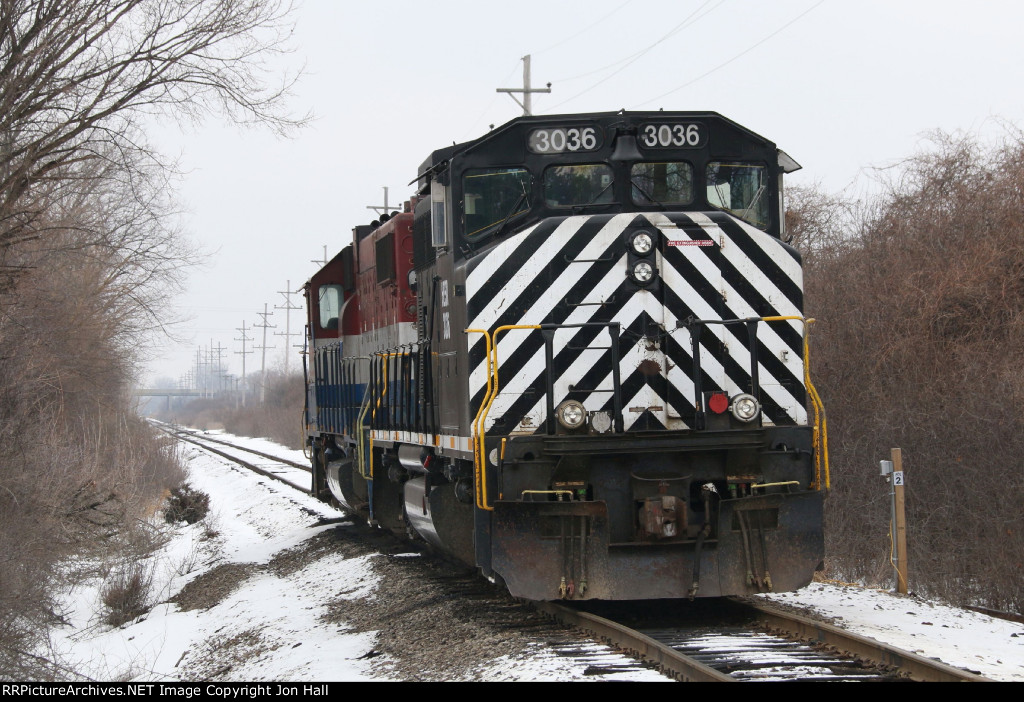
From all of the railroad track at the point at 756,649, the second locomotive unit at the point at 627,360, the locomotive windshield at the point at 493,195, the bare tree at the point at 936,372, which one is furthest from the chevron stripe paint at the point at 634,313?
the bare tree at the point at 936,372

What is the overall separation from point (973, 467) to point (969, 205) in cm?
524

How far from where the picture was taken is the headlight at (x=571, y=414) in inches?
288

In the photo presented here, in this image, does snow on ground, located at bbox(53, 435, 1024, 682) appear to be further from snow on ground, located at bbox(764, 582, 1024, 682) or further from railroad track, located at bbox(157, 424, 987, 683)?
railroad track, located at bbox(157, 424, 987, 683)

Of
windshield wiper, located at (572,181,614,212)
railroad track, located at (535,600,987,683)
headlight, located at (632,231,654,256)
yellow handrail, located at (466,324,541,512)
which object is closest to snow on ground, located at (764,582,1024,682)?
railroad track, located at (535,600,987,683)

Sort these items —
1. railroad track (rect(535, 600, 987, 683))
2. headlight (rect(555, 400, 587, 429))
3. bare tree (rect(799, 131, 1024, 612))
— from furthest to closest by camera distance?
1. bare tree (rect(799, 131, 1024, 612))
2. headlight (rect(555, 400, 587, 429))
3. railroad track (rect(535, 600, 987, 683))

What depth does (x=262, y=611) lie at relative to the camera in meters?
10.7

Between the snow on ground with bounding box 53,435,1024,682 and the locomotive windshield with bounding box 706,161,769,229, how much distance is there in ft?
9.54

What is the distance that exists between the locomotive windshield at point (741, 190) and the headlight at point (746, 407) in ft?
4.83

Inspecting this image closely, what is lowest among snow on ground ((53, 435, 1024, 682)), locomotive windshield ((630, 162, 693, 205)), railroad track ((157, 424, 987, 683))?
snow on ground ((53, 435, 1024, 682))

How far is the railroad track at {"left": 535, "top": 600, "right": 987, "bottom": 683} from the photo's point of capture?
5.66 metres

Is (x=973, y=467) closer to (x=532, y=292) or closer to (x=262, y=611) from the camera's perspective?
(x=532, y=292)

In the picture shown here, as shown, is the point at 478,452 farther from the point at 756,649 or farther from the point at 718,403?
the point at 756,649

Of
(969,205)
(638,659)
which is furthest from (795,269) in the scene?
(969,205)

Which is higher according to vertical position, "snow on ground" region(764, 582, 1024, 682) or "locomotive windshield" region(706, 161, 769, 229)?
"locomotive windshield" region(706, 161, 769, 229)
